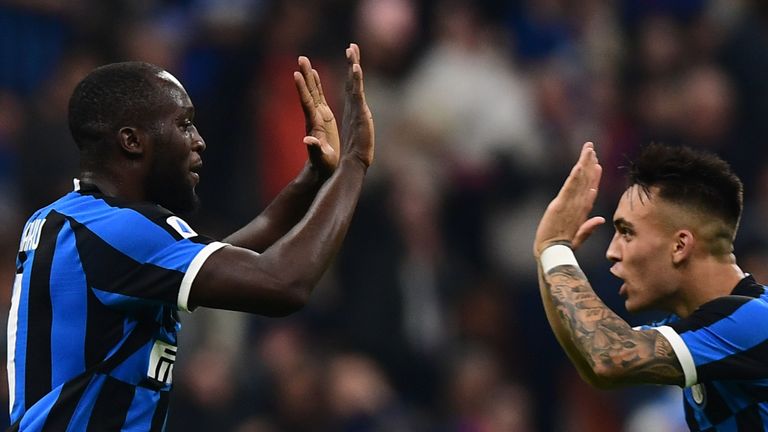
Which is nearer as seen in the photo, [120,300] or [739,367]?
[120,300]

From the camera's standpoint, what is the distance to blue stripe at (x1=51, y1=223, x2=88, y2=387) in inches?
149

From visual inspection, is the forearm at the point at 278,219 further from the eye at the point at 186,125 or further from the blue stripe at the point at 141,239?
the blue stripe at the point at 141,239

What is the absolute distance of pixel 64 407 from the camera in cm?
376

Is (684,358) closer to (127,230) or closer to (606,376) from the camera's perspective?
(606,376)

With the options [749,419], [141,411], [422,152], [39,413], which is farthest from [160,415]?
[422,152]

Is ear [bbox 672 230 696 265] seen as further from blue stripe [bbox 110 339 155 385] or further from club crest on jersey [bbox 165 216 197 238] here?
blue stripe [bbox 110 339 155 385]

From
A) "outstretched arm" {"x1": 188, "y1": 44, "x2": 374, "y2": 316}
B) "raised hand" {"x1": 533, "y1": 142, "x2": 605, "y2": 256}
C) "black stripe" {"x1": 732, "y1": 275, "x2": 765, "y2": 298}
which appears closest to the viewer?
"outstretched arm" {"x1": 188, "y1": 44, "x2": 374, "y2": 316}

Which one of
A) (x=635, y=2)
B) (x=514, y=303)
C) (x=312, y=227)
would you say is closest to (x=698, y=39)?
(x=635, y=2)

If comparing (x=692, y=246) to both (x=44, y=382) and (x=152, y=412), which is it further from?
(x=44, y=382)

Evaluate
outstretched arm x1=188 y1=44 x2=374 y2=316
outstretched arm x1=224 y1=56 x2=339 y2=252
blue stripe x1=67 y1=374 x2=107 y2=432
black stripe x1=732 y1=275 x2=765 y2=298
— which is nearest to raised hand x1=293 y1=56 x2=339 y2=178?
outstretched arm x1=224 y1=56 x2=339 y2=252

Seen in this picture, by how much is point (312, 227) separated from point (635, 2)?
676 centimetres

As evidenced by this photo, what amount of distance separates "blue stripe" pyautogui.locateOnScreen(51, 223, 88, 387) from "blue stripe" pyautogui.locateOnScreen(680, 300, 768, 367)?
179 centimetres

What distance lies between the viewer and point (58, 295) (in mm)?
3812

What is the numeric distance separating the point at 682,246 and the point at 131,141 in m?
1.77
